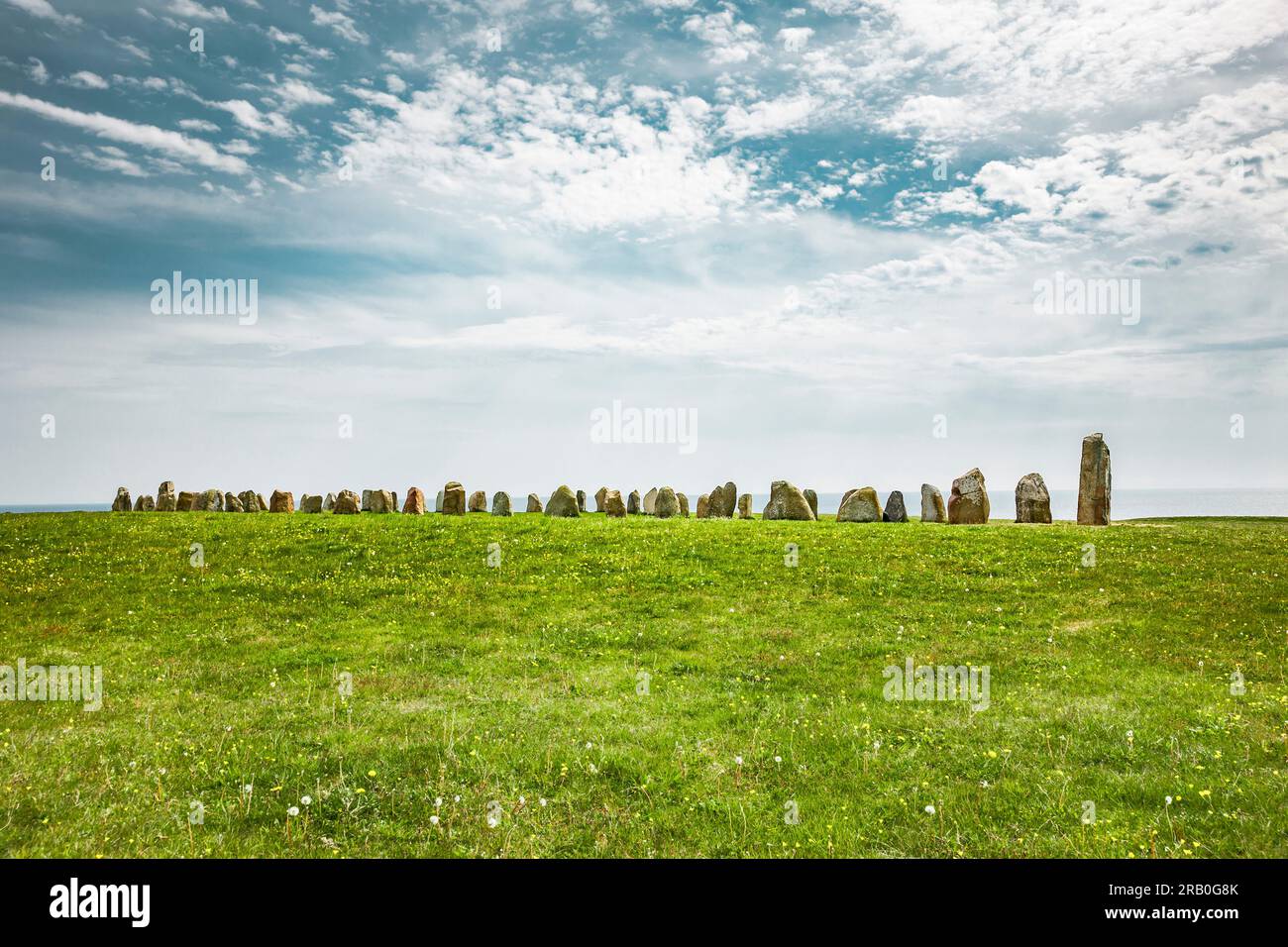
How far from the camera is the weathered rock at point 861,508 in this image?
37.5m

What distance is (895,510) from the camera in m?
38.1

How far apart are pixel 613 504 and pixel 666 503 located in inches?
125

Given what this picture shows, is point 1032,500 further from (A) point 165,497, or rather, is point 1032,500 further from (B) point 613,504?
(A) point 165,497

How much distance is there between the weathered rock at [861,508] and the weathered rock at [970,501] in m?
3.45

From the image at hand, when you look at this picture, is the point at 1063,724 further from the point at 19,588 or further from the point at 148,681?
the point at 19,588

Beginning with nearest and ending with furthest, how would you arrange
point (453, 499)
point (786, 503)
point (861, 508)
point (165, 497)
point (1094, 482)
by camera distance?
1. point (1094, 482)
2. point (861, 508)
3. point (786, 503)
4. point (453, 499)
5. point (165, 497)

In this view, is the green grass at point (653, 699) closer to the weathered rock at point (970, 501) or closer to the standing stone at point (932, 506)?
the weathered rock at point (970, 501)

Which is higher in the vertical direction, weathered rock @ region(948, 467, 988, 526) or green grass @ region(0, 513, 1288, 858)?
weathered rock @ region(948, 467, 988, 526)

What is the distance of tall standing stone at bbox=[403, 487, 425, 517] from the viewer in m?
44.2

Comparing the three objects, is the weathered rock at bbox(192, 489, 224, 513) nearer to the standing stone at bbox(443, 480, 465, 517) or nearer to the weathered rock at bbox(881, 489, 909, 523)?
the standing stone at bbox(443, 480, 465, 517)

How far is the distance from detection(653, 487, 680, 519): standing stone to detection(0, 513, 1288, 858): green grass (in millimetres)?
15741

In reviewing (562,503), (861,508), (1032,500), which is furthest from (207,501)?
(1032,500)

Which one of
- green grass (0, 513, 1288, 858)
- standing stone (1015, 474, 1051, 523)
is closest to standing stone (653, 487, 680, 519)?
green grass (0, 513, 1288, 858)

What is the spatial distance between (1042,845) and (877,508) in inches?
1152
